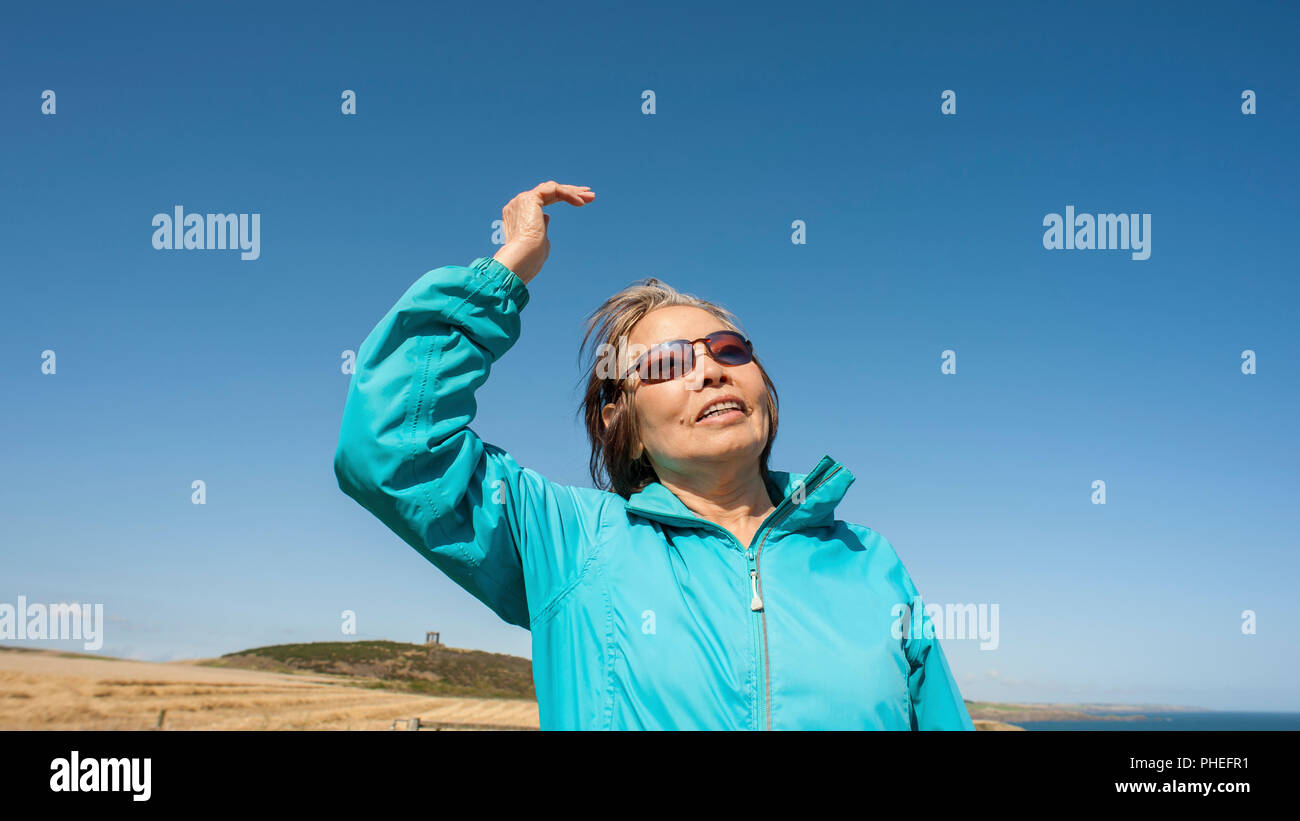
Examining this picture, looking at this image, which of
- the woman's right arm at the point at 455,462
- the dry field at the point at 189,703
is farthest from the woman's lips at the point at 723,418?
the dry field at the point at 189,703

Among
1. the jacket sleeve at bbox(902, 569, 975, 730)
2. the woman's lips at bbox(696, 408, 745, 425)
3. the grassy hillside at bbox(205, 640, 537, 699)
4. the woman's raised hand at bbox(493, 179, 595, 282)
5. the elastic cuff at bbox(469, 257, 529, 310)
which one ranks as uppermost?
the woman's raised hand at bbox(493, 179, 595, 282)

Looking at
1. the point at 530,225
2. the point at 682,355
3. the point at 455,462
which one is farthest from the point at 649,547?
the point at 530,225

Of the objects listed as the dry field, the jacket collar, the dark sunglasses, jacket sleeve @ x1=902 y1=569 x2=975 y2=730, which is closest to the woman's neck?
the jacket collar

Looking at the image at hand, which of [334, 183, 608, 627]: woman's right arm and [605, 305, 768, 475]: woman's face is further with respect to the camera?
[605, 305, 768, 475]: woman's face

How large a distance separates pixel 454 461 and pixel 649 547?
66 centimetres

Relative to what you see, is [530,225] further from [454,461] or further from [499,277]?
[454,461]

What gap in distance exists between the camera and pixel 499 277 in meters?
2.49

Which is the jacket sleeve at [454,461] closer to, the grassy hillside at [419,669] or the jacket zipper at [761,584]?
the jacket zipper at [761,584]

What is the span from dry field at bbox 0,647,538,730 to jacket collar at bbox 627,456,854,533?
25759mm

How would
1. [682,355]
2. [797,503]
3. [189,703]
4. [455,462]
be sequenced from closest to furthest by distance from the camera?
[455,462] < [797,503] < [682,355] < [189,703]

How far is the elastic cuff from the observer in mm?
2475

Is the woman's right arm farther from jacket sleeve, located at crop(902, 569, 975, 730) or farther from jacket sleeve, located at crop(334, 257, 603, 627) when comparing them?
jacket sleeve, located at crop(902, 569, 975, 730)
